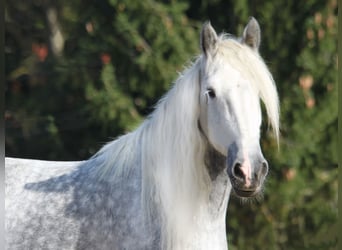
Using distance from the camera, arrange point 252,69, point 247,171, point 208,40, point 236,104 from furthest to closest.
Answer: point 208,40
point 252,69
point 236,104
point 247,171

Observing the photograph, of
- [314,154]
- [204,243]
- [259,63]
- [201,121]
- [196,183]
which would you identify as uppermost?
[314,154]

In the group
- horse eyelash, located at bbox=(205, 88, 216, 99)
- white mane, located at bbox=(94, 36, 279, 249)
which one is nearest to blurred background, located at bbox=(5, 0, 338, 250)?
white mane, located at bbox=(94, 36, 279, 249)

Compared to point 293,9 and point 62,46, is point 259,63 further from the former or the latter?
point 62,46

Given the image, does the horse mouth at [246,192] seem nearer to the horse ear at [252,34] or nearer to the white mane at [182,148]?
the white mane at [182,148]

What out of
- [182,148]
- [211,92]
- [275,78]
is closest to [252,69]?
[211,92]

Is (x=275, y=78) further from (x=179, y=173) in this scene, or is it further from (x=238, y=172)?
(x=238, y=172)

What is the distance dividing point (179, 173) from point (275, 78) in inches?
148

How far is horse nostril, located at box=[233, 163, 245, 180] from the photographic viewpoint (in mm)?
3072

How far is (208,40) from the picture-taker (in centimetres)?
343

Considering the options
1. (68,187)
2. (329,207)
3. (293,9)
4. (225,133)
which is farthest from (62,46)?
(225,133)

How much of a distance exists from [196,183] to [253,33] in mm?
682

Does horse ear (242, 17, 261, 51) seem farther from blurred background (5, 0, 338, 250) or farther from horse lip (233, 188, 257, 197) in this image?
blurred background (5, 0, 338, 250)

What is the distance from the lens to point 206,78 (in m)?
3.34

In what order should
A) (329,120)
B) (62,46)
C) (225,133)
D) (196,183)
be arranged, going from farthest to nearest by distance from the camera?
(62,46)
(329,120)
(196,183)
(225,133)
